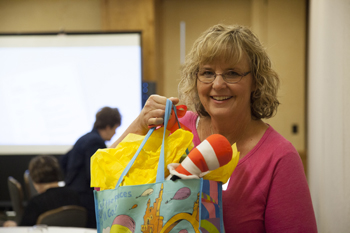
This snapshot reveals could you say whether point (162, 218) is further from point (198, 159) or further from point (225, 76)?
point (225, 76)

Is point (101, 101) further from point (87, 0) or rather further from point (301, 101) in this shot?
point (301, 101)

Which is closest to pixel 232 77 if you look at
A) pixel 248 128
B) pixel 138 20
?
pixel 248 128

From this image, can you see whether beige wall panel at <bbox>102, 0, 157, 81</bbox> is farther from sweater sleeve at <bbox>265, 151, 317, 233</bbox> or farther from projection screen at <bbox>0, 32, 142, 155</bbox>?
sweater sleeve at <bbox>265, 151, 317, 233</bbox>

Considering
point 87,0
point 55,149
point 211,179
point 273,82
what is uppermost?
point 87,0

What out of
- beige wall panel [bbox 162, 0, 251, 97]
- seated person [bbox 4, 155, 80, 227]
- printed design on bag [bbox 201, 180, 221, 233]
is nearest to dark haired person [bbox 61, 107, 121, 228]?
seated person [bbox 4, 155, 80, 227]

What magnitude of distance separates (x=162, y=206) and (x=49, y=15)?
527 cm

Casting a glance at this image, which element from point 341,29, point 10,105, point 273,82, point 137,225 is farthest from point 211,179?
point 10,105

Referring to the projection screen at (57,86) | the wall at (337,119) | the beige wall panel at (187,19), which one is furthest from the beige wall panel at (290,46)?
the wall at (337,119)

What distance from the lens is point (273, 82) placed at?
4.24ft

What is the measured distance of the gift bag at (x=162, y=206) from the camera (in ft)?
3.06

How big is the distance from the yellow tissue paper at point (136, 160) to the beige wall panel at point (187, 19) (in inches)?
172

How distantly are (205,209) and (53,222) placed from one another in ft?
5.63

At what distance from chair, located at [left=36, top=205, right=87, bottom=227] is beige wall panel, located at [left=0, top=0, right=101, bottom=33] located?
369 centimetres

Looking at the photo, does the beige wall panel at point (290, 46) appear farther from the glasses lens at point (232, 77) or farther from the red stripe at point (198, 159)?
the red stripe at point (198, 159)
